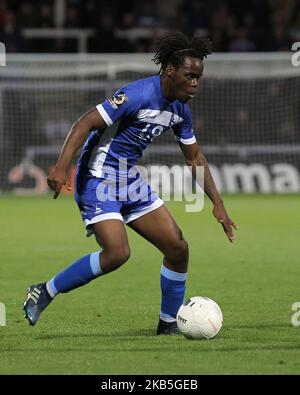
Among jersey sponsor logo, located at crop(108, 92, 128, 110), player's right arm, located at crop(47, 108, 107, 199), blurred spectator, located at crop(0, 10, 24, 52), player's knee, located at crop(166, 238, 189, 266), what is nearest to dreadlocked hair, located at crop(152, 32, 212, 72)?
jersey sponsor logo, located at crop(108, 92, 128, 110)

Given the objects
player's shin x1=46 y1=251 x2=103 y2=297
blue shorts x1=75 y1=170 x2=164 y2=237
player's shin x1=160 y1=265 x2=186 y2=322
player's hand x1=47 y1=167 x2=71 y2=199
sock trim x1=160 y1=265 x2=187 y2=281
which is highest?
player's hand x1=47 y1=167 x2=71 y2=199

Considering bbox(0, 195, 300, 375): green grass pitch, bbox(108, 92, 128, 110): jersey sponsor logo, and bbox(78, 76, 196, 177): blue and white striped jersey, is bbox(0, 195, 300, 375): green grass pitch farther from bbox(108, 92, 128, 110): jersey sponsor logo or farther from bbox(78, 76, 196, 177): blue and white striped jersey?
bbox(108, 92, 128, 110): jersey sponsor logo

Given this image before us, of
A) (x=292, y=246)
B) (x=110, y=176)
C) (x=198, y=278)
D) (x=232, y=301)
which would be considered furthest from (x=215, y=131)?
(x=110, y=176)

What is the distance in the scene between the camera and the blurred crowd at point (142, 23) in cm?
2245

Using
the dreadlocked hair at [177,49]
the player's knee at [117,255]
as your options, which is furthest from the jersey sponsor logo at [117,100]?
the player's knee at [117,255]

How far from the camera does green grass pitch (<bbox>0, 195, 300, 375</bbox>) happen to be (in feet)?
20.6

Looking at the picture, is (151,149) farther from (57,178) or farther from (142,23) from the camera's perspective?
(57,178)

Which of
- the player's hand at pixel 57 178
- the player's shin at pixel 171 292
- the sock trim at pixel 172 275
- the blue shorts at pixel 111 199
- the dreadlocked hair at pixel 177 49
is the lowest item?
the player's shin at pixel 171 292

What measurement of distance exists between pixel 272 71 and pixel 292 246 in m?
8.56

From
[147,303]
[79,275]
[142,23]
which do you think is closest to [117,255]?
[79,275]

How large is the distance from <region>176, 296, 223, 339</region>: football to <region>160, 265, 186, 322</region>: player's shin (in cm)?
26

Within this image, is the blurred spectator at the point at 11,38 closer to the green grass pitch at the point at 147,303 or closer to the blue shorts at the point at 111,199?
the green grass pitch at the point at 147,303

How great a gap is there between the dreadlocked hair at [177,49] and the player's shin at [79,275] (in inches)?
58.6
